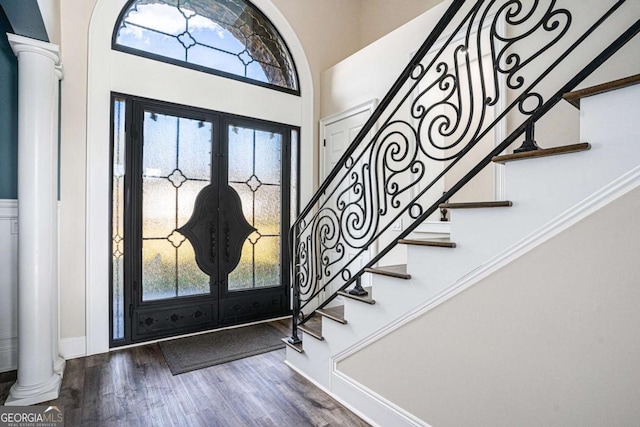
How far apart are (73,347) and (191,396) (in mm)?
1392

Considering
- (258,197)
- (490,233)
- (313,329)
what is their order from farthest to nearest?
(258,197) → (313,329) → (490,233)

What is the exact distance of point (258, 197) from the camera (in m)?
3.92

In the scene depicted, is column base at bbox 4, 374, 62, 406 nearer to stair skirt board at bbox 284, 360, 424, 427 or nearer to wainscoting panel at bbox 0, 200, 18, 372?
wainscoting panel at bbox 0, 200, 18, 372

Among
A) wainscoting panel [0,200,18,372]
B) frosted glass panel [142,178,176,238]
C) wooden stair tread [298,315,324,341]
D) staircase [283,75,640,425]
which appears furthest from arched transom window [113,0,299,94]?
staircase [283,75,640,425]

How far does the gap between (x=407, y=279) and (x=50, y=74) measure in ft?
8.78

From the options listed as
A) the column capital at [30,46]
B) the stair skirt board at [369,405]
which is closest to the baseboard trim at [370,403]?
the stair skirt board at [369,405]

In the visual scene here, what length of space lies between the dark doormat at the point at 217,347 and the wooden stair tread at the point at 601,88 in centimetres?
284

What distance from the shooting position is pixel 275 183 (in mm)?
4043

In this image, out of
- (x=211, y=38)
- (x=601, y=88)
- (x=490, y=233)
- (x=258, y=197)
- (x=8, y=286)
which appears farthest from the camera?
(x=258, y=197)

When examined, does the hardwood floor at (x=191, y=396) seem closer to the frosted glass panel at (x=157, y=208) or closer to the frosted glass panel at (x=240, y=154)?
the frosted glass panel at (x=157, y=208)

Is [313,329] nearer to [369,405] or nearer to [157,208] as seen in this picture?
[369,405]

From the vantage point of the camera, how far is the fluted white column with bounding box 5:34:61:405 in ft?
7.18

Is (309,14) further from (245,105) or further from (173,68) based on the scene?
(173,68)

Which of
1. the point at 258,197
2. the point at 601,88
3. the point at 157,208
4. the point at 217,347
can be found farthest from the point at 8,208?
the point at 601,88
